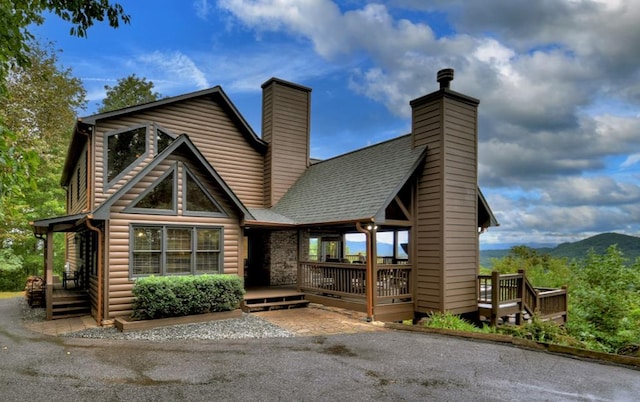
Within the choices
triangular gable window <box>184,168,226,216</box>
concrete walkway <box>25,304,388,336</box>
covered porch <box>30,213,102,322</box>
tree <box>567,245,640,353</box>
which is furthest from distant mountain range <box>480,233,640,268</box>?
covered porch <box>30,213,102,322</box>

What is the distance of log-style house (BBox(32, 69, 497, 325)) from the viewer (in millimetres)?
9664

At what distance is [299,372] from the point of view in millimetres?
5789

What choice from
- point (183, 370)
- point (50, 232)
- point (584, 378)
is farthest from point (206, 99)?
point (584, 378)

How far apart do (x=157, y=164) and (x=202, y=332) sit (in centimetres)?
430

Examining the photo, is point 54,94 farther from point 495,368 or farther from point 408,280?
point 495,368

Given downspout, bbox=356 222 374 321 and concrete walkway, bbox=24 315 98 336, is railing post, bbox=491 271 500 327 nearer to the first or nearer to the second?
downspout, bbox=356 222 374 321

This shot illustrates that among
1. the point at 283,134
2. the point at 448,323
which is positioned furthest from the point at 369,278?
the point at 283,134

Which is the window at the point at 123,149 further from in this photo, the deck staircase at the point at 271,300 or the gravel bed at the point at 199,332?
the deck staircase at the point at 271,300

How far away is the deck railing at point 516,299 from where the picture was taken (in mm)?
10352

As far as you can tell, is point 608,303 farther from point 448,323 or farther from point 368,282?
point 368,282

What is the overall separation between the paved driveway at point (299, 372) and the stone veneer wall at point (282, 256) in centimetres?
630

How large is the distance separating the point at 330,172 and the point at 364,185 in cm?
300

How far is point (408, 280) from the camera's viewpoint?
10.8m

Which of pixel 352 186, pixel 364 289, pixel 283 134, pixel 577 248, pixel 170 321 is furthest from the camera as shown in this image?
pixel 577 248
